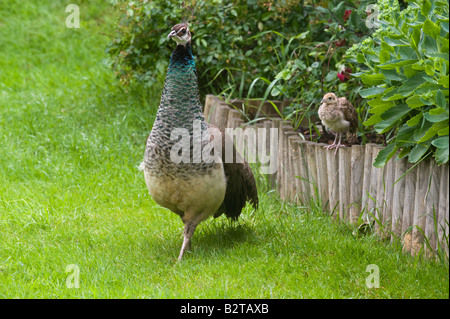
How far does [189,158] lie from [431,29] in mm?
1668

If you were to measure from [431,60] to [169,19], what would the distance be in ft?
12.7

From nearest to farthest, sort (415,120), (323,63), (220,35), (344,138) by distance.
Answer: (415,120), (344,138), (323,63), (220,35)

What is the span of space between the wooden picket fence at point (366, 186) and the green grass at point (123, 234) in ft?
0.44

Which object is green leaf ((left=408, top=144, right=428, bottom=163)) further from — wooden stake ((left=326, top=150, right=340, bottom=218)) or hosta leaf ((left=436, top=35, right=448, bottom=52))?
wooden stake ((left=326, top=150, right=340, bottom=218))

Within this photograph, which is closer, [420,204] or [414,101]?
[414,101]

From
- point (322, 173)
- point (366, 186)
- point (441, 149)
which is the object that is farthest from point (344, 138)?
point (441, 149)

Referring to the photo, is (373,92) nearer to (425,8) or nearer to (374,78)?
(374,78)

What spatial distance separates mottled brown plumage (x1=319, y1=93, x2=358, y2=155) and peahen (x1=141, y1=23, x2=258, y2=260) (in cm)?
115

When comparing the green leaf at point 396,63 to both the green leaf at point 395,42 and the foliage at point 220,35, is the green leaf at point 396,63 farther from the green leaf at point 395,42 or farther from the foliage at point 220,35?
the foliage at point 220,35

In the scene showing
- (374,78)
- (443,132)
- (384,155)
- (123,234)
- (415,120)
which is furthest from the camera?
(123,234)

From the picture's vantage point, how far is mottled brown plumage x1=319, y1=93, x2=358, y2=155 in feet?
17.0

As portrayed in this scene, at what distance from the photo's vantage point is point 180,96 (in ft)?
14.0

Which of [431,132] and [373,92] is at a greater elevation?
[373,92]

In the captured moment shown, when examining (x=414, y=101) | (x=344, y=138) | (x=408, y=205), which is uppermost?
(x=414, y=101)
